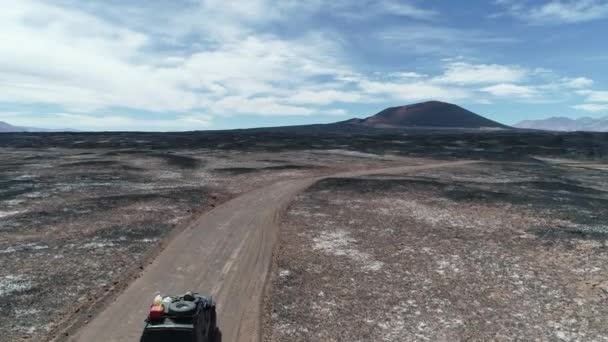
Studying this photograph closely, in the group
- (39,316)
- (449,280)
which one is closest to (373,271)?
(449,280)

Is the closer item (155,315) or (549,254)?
(155,315)

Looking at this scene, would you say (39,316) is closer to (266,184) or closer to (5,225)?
(5,225)

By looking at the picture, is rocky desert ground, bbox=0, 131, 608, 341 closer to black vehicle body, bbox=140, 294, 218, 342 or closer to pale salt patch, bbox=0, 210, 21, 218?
pale salt patch, bbox=0, 210, 21, 218

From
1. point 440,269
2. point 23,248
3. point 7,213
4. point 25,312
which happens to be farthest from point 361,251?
point 7,213

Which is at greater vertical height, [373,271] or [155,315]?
[155,315]

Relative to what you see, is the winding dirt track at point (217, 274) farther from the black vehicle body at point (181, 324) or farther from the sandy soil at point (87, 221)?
the black vehicle body at point (181, 324)

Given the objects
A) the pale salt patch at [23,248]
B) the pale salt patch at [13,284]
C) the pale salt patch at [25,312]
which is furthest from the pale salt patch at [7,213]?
the pale salt patch at [25,312]

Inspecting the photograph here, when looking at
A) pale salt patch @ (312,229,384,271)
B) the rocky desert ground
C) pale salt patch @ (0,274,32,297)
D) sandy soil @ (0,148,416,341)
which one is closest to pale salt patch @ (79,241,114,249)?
sandy soil @ (0,148,416,341)
